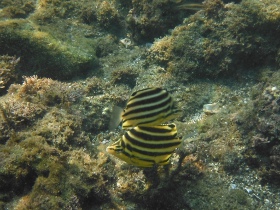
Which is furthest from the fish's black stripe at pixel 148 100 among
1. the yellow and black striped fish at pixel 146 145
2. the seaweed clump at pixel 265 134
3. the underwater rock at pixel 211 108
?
the underwater rock at pixel 211 108

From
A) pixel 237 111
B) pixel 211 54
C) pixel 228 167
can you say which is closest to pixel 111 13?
pixel 211 54

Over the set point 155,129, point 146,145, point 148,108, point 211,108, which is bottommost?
point 211,108

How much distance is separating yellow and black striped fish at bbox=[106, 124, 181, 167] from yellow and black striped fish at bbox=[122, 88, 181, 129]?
0.10 meters

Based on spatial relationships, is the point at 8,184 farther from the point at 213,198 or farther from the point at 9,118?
the point at 213,198

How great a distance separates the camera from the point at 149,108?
328 centimetres

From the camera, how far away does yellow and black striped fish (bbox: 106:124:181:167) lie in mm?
3207

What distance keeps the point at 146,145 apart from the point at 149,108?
443 mm

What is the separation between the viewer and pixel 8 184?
349cm

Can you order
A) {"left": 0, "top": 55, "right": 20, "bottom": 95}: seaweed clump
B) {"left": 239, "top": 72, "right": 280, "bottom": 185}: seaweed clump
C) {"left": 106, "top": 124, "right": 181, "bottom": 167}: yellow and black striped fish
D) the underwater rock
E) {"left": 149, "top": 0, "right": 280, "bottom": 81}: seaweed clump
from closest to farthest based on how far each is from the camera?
{"left": 106, "top": 124, "right": 181, "bottom": 167}: yellow and black striped fish, {"left": 239, "top": 72, "right": 280, "bottom": 185}: seaweed clump, the underwater rock, {"left": 0, "top": 55, "right": 20, "bottom": 95}: seaweed clump, {"left": 149, "top": 0, "right": 280, "bottom": 81}: seaweed clump

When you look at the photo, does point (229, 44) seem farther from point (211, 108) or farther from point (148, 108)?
point (148, 108)

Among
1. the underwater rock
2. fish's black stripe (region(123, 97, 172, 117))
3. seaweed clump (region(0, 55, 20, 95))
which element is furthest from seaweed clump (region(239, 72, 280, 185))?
seaweed clump (region(0, 55, 20, 95))

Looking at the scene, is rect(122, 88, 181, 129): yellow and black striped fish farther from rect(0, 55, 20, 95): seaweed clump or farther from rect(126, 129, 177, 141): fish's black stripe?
rect(0, 55, 20, 95): seaweed clump

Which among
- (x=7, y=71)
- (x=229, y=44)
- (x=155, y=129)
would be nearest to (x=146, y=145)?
(x=155, y=129)

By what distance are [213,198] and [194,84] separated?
284 centimetres
